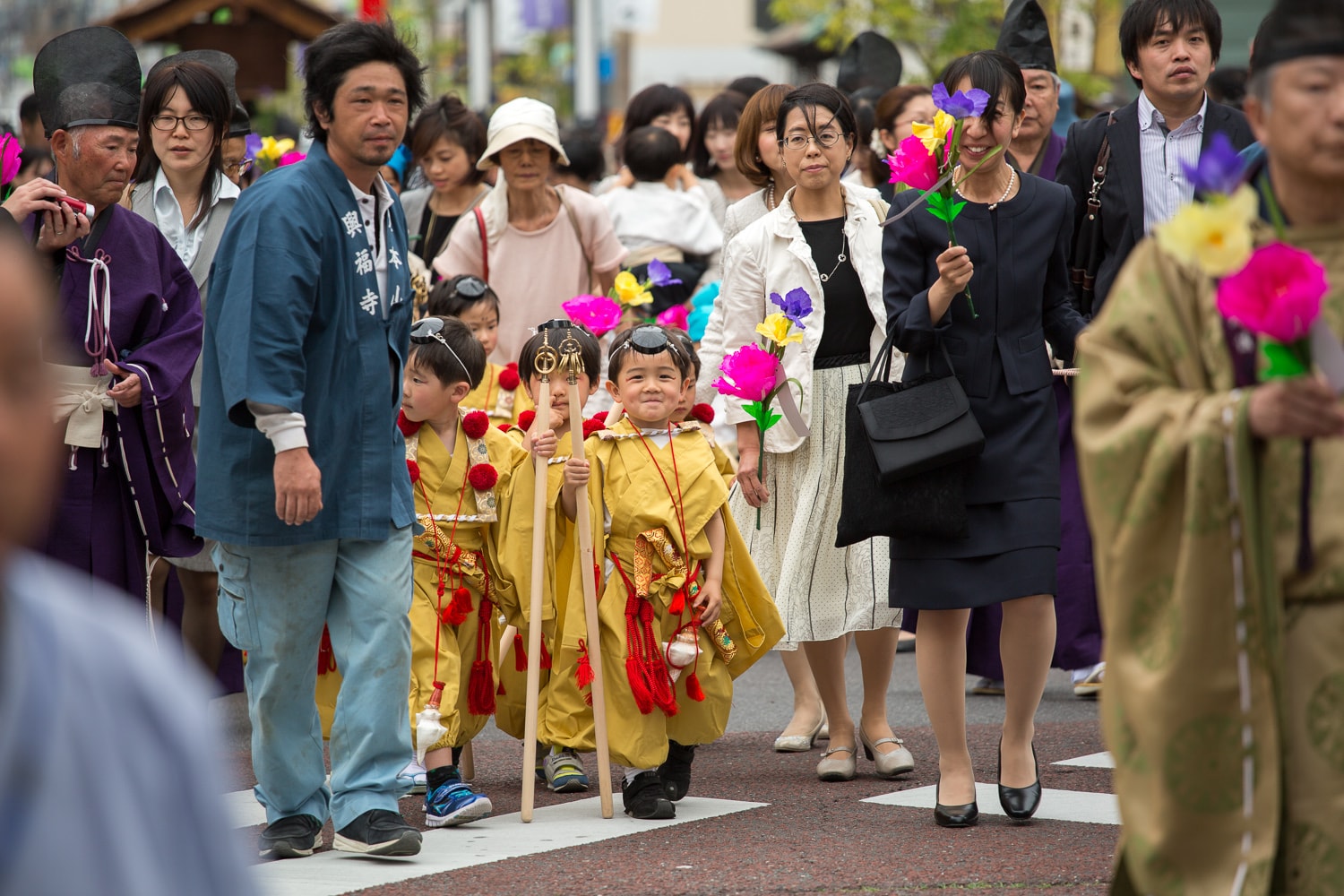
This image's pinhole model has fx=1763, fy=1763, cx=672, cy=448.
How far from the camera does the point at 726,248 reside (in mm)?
6273

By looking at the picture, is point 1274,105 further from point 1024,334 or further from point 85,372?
point 85,372

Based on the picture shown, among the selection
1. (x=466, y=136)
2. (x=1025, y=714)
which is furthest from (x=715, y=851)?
(x=466, y=136)

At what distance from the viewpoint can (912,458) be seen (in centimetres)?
497

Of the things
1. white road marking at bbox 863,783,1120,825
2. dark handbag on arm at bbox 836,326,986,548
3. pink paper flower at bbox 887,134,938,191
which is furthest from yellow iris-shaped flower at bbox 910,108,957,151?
→ white road marking at bbox 863,783,1120,825

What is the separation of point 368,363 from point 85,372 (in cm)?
113

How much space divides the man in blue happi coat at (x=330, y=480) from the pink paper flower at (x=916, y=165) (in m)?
1.40

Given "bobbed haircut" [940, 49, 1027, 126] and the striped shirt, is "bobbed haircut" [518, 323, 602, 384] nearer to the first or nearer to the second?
"bobbed haircut" [940, 49, 1027, 126]

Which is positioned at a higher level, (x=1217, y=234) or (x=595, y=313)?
(x=1217, y=234)

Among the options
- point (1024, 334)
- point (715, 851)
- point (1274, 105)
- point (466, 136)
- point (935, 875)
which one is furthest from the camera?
point (466, 136)

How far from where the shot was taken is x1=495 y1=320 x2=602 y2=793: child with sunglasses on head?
5527mm

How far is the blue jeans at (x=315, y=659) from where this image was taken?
479 cm

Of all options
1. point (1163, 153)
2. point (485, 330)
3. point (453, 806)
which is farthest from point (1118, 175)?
point (453, 806)

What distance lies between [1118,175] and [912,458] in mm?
1677

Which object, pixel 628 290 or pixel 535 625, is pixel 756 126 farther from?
pixel 535 625
